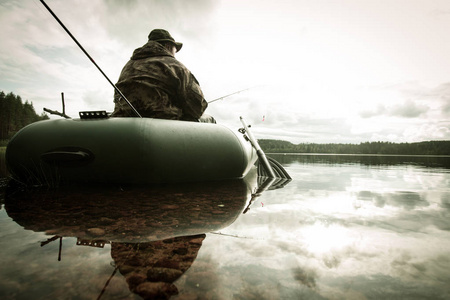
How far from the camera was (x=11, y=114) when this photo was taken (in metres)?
34.2

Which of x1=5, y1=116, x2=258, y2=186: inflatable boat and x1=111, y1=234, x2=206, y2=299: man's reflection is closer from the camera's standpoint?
x1=111, y1=234, x2=206, y2=299: man's reflection

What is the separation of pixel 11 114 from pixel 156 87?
44508 mm

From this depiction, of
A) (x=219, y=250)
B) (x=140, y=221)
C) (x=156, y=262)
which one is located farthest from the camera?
(x=140, y=221)

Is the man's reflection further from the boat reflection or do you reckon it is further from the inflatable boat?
the inflatable boat

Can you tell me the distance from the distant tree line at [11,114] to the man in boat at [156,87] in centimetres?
4308

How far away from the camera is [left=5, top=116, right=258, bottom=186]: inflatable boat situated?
8.82 feet

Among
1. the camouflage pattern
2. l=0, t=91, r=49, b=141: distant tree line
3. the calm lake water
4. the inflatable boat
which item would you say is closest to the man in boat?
the camouflage pattern

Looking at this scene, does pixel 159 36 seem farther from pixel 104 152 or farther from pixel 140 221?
pixel 140 221

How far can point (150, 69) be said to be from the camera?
3.22 meters

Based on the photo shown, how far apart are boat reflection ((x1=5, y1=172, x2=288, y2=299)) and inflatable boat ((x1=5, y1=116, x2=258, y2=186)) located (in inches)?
8.8

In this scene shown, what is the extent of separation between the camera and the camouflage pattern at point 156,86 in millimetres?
3201

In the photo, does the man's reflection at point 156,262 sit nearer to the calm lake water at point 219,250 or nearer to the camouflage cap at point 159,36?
the calm lake water at point 219,250

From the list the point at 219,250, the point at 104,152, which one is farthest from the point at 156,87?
the point at 219,250

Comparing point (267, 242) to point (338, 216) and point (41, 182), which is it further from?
point (41, 182)
